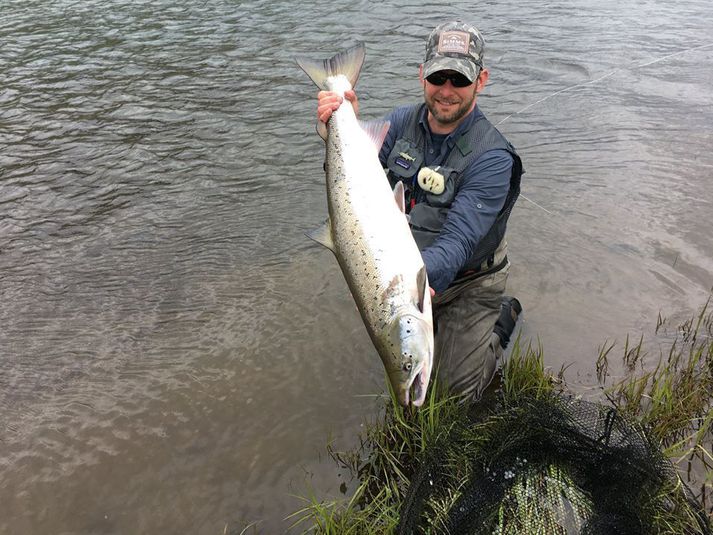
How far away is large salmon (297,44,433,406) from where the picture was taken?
9.41ft

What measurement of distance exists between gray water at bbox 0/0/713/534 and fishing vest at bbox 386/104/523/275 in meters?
1.24

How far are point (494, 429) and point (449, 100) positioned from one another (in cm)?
215

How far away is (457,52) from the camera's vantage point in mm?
3801

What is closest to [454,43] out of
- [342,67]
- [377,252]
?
[342,67]

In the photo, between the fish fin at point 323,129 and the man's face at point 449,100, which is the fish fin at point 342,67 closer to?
the fish fin at point 323,129

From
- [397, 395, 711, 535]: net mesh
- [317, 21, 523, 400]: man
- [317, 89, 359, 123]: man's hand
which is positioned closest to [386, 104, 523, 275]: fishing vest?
[317, 21, 523, 400]: man

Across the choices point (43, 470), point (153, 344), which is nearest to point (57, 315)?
point (153, 344)

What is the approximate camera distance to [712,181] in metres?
7.30

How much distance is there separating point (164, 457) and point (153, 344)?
1.37m

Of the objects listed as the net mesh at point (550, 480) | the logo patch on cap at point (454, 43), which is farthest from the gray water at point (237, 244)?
the logo patch on cap at point (454, 43)

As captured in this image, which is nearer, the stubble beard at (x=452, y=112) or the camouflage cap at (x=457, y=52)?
the camouflage cap at (x=457, y=52)

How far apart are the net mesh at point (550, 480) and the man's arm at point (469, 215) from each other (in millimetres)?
935

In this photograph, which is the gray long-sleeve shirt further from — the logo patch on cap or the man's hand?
the man's hand

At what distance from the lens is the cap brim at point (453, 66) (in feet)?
12.3
